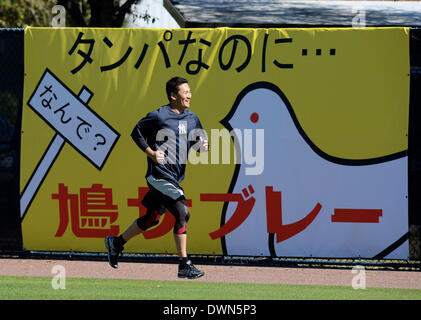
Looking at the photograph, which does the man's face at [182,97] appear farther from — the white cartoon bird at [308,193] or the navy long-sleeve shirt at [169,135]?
the white cartoon bird at [308,193]

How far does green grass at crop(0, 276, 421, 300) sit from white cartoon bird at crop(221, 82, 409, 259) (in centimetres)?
71

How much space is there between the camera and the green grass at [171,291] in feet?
24.4

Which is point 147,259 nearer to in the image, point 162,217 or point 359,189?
point 162,217

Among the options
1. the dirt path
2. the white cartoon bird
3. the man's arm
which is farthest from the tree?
the man's arm

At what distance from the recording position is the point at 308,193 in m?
8.68

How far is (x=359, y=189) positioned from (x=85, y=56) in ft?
11.0

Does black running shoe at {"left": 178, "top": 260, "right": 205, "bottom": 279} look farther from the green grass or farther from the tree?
the tree

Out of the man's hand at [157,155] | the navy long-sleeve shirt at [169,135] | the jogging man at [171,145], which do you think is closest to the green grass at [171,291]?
the jogging man at [171,145]

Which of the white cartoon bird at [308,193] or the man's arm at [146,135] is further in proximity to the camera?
the white cartoon bird at [308,193]

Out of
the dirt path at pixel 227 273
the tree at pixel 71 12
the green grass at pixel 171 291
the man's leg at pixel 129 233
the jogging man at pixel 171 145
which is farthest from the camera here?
the tree at pixel 71 12

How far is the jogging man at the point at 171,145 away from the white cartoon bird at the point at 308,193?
91 centimetres

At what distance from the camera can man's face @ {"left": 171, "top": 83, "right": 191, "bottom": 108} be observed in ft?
25.6
